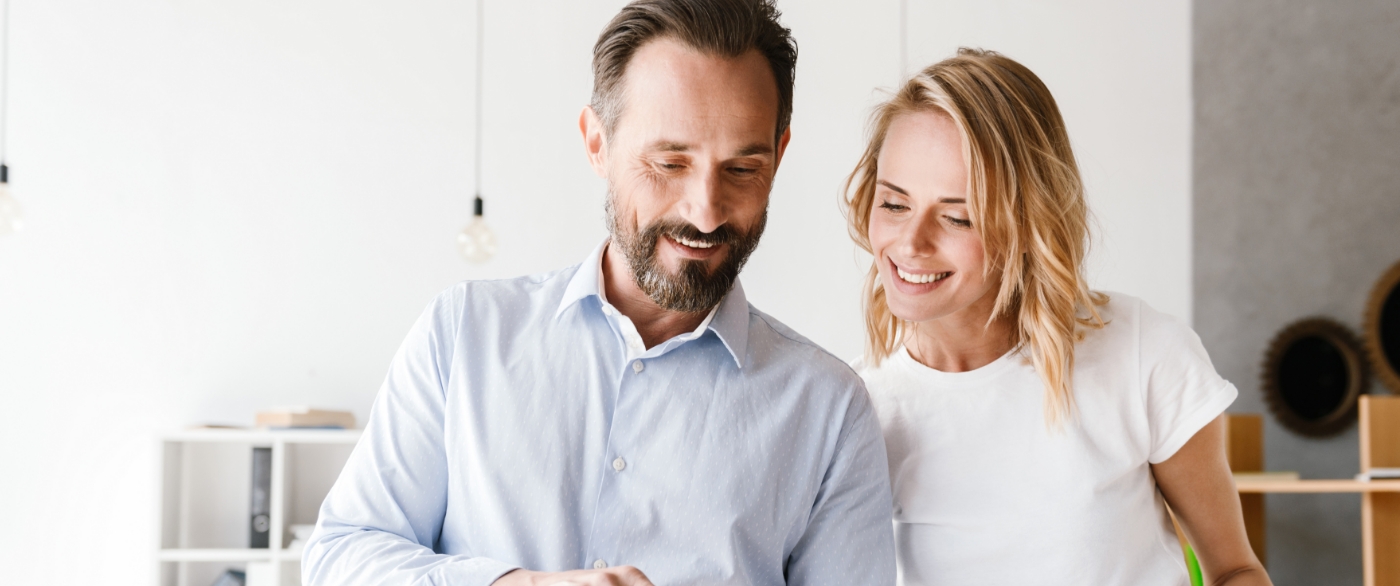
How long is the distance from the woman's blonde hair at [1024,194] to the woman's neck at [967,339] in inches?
1.3

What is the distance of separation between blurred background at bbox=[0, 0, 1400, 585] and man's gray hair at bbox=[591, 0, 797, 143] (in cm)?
332

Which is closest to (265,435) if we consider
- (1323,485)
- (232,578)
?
(232,578)

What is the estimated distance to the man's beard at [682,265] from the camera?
52.3 inches

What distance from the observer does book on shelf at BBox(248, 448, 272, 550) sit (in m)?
4.20

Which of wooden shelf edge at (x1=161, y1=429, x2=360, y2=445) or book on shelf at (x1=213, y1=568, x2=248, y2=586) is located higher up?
wooden shelf edge at (x1=161, y1=429, x2=360, y2=445)

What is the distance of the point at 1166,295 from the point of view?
193 inches

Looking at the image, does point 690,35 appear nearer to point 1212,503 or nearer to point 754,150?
point 754,150

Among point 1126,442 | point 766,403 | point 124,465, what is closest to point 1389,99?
point 1126,442

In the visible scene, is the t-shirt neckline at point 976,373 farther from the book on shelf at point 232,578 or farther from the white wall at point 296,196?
the book on shelf at point 232,578

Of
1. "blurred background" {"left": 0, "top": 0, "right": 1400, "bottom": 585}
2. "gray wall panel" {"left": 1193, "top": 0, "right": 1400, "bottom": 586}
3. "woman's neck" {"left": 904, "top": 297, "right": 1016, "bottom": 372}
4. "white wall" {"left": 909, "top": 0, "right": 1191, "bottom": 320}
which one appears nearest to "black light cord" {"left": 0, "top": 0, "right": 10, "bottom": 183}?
"blurred background" {"left": 0, "top": 0, "right": 1400, "bottom": 585}

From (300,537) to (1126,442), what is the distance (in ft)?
11.5

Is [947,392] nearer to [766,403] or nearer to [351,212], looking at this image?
[766,403]

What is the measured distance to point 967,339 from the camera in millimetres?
1687

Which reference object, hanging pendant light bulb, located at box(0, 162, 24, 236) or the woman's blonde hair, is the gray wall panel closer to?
the woman's blonde hair
